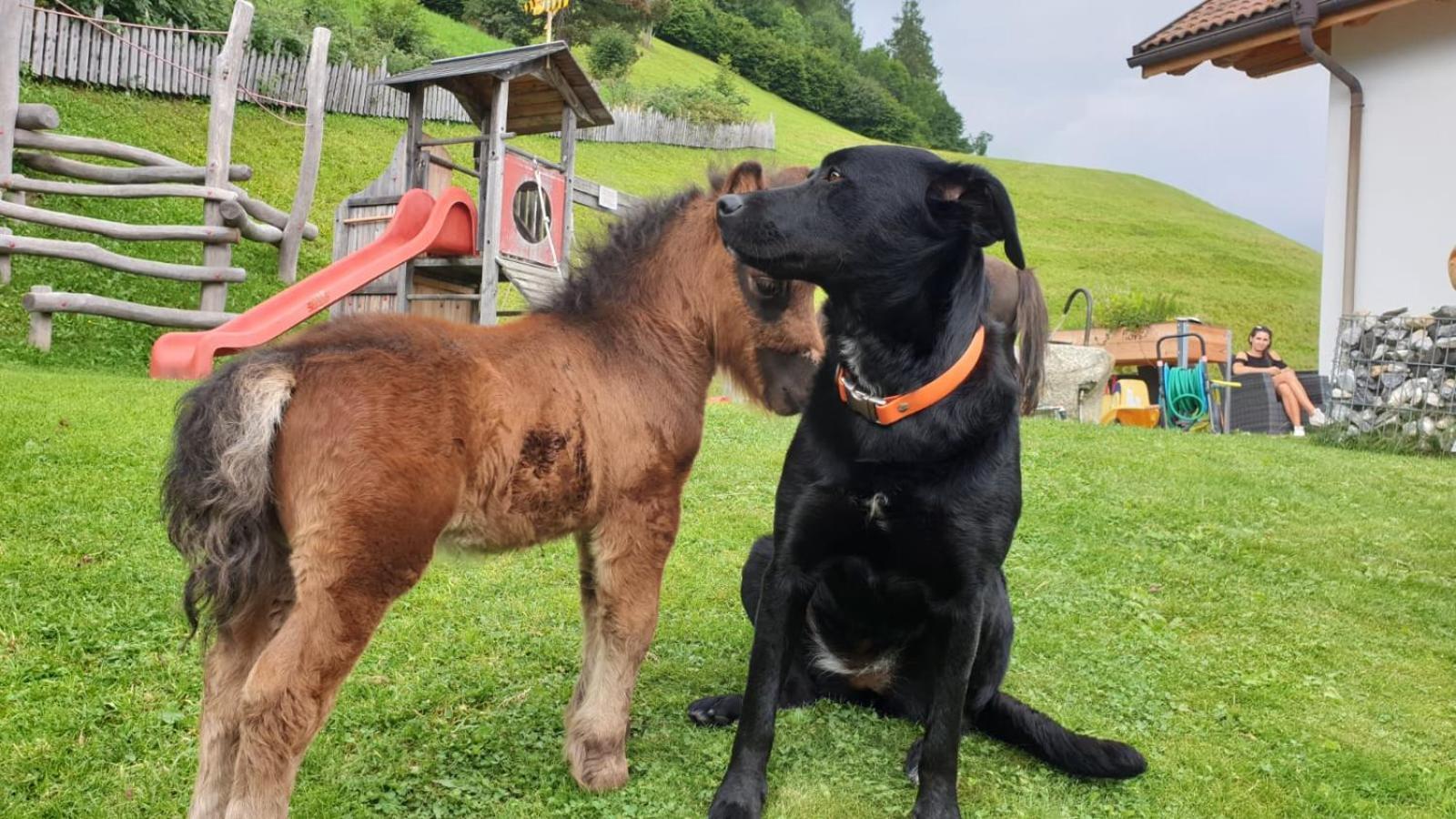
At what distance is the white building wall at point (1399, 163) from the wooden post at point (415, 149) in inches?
511

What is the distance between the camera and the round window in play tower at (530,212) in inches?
542

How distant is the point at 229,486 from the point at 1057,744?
9.55 ft

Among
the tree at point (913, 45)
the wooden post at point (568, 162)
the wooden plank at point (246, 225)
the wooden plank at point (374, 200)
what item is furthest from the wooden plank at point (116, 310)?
the tree at point (913, 45)

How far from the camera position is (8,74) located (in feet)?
38.9

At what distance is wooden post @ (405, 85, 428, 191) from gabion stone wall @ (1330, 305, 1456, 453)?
12488mm

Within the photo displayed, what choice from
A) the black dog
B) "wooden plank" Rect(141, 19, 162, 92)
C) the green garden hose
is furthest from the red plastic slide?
"wooden plank" Rect(141, 19, 162, 92)

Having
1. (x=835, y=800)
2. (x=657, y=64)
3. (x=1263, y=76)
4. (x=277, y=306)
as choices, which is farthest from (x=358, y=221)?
(x=657, y=64)

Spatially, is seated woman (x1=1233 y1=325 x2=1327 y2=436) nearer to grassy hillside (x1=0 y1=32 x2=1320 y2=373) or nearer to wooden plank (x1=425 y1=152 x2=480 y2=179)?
grassy hillside (x1=0 y1=32 x2=1320 y2=373)

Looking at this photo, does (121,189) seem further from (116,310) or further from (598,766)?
(598,766)

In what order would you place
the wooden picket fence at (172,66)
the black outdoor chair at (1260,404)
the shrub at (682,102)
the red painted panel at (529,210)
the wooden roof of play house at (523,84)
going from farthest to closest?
the shrub at (682,102)
the wooden picket fence at (172,66)
the black outdoor chair at (1260,404)
the red painted panel at (529,210)
the wooden roof of play house at (523,84)

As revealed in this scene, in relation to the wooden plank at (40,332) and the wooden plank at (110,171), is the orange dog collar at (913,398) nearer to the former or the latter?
the wooden plank at (40,332)

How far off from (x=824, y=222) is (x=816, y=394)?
622 millimetres

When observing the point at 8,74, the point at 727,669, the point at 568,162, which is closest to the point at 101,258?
the point at 8,74

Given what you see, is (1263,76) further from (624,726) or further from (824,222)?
(624,726)
